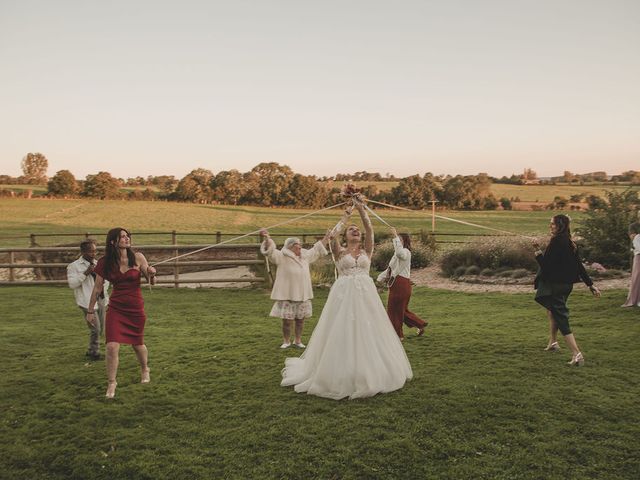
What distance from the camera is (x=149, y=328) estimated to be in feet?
33.7

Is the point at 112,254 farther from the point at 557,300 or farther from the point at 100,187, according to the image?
the point at 100,187

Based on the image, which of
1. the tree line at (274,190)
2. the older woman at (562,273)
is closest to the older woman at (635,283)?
the older woman at (562,273)

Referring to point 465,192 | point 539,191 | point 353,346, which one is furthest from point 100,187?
point 353,346

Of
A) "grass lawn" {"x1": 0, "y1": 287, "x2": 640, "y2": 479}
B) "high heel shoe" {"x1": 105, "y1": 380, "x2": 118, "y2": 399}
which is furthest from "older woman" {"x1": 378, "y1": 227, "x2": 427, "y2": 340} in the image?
"high heel shoe" {"x1": 105, "y1": 380, "x2": 118, "y2": 399}

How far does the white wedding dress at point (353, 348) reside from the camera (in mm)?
5809

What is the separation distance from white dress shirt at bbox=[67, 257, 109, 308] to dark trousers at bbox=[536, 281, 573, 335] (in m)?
6.50

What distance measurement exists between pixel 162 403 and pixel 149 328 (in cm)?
473

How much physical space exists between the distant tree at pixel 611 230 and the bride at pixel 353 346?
46.3 ft

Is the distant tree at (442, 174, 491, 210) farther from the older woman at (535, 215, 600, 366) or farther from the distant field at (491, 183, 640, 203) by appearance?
the older woman at (535, 215, 600, 366)

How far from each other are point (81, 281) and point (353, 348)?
14.8ft

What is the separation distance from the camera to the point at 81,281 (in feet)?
25.3

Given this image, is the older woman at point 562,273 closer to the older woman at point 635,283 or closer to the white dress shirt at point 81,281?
the older woman at point 635,283

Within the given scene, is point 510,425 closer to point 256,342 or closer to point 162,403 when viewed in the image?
point 162,403

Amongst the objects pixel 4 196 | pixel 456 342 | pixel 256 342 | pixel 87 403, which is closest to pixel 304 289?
pixel 256 342
